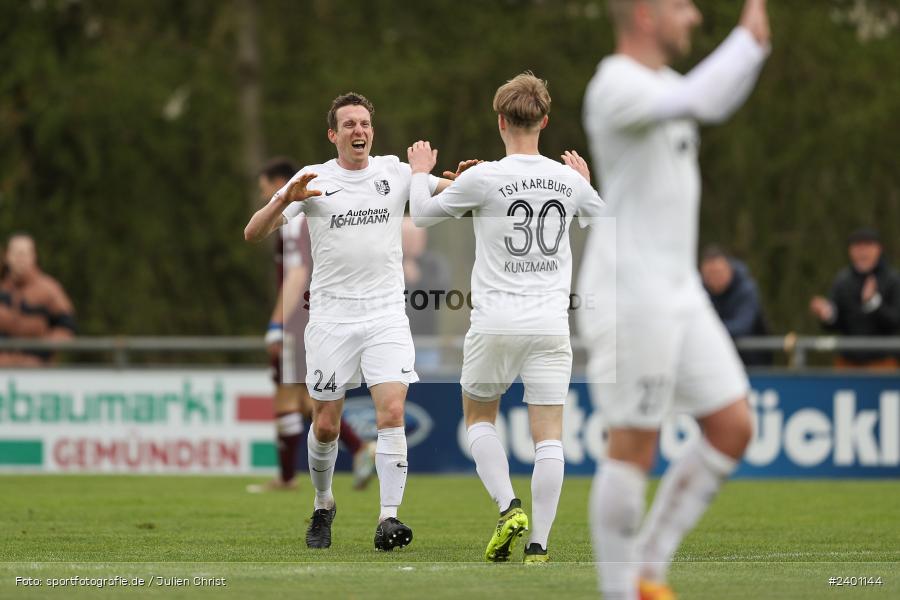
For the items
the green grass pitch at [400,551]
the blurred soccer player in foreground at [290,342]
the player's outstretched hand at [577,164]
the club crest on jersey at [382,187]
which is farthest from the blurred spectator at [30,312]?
the player's outstretched hand at [577,164]

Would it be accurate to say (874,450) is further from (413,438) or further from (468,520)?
(468,520)

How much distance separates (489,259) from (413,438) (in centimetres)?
847

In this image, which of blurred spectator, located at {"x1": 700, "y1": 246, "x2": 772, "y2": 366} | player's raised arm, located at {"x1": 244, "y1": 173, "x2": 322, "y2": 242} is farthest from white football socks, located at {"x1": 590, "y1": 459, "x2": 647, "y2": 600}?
blurred spectator, located at {"x1": 700, "y1": 246, "x2": 772, "y2": 366}

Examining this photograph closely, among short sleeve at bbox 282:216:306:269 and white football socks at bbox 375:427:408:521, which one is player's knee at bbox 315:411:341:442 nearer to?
white football socks at bbox 375:427:408:521

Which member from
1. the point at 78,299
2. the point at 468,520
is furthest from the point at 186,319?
the point at 468,520

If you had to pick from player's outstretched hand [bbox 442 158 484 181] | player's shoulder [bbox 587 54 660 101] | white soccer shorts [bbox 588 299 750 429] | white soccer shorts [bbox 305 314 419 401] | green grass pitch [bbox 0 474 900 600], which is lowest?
green grass pitch [bbox 0 474 900 600]

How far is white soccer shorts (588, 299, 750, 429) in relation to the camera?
602 cm

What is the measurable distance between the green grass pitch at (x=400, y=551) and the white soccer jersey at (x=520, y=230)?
1.31 m

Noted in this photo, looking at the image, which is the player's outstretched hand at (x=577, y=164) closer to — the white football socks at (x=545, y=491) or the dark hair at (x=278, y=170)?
the white football socks at (x=545, y=491)

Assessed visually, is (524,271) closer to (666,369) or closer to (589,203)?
(589,203)

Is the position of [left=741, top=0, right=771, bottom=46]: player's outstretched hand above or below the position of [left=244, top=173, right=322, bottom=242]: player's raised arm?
above

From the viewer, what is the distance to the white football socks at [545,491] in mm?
8664

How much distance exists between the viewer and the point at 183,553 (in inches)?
369

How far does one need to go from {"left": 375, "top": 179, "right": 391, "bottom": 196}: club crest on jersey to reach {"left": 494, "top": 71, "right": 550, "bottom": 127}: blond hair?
119 centimetres
